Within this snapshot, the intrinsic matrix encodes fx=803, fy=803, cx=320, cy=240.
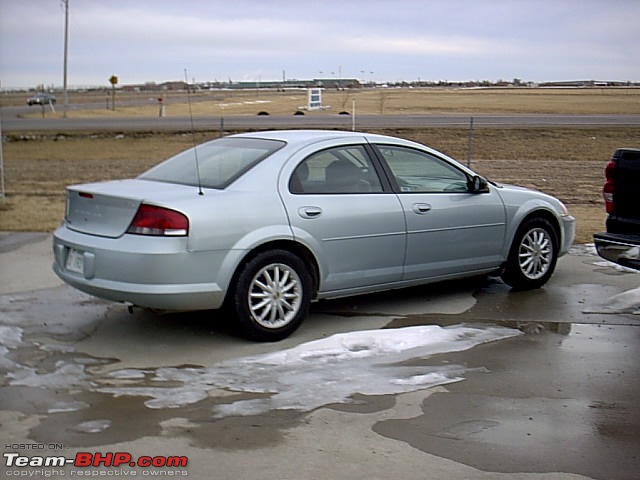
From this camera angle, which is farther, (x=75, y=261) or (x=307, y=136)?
(x=307, y=136)

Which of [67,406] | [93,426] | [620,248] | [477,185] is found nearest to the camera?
[93,426]

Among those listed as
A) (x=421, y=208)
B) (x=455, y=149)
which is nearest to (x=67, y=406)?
(x=421, y=208)

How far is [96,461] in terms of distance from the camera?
3.93m

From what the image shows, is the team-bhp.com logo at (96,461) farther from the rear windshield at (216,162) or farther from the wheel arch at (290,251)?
the rear windshield at (216,162)

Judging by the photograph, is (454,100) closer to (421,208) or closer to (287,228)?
(421,208)

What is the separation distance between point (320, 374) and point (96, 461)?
1.75 metres

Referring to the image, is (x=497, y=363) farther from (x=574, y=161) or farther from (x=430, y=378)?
(x=574, y=161)

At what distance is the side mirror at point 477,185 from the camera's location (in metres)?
7.17

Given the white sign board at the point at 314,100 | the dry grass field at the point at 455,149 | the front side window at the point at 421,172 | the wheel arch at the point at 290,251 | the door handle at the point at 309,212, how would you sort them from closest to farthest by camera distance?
1. the wheel arch at the point at 290,251
2. the door handle at the point at 309,212
3. the front side window at the point at 421,172
4. the dry grass field at the point at 455,149
5. the white sign board at the point at 314,100

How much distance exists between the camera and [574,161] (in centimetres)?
1969

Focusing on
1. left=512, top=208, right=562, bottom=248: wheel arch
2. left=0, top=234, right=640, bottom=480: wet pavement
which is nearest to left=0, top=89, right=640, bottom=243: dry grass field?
left=512, top=208, right=562, bottom=248: wheel arch

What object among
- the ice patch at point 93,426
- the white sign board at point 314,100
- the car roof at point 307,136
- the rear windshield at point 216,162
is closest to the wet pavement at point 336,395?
the ice patch at point 93,426

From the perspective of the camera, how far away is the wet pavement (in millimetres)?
3990

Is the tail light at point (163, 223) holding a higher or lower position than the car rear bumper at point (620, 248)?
higher
